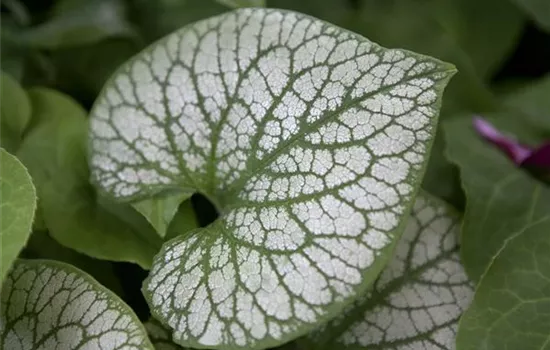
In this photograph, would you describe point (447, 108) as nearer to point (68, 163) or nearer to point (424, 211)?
point (424, 211)

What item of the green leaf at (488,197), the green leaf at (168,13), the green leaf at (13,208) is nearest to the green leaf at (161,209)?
the green leaf at (13,208)

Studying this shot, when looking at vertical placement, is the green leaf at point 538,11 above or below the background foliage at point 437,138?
above

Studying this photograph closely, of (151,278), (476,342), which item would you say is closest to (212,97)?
(151,278)

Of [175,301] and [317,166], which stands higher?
[317,166]

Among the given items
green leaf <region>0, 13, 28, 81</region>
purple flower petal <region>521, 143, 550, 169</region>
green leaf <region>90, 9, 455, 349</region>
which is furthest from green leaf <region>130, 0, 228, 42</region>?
purple flower petal <region>521, 143, 550, 169</region>

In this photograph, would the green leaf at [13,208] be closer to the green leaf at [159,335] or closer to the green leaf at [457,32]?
the green leaf at [159,335]

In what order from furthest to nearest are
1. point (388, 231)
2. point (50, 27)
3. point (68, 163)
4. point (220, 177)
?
point (50, 27), point (68, 163), point (220, 177), point (388, 231)
